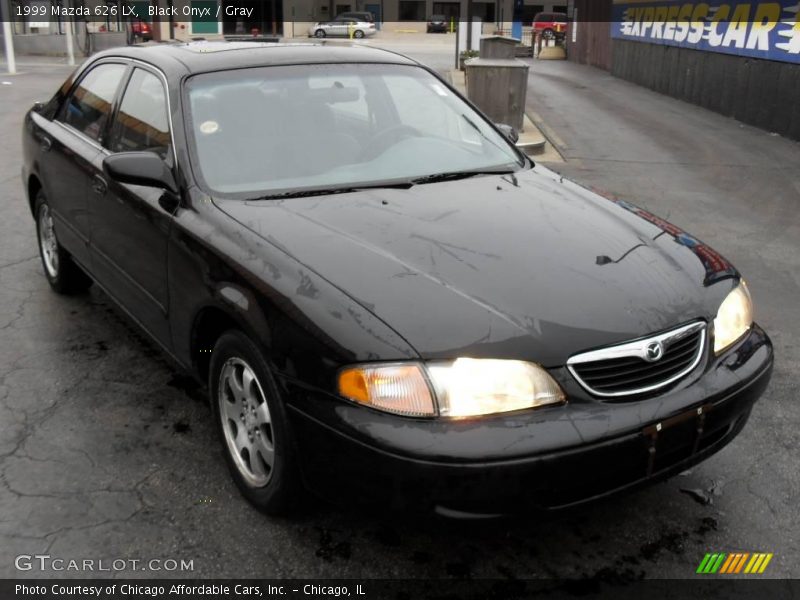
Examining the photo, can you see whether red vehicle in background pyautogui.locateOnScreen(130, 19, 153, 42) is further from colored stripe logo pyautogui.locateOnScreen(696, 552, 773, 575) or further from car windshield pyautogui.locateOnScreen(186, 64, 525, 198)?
colored stripe logo pyautogui.locateOnScreen(696, 552, 773, 575)

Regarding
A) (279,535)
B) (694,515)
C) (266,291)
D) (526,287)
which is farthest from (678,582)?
(266,291)

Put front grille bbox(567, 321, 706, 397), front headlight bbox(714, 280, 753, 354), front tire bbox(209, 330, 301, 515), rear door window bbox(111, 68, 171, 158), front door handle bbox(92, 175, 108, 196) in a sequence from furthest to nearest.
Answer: front door handle bbox(92, 175, 108, 196) < rear door window bbox(111, 68, 171, 158) < front headlight bbox(714, 280, 753, 354) < front tire bbox(209, 330, 301, 515) < front grille bbox(567, 321, 706, 397)

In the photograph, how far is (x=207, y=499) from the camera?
309cm

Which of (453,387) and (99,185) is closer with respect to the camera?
(453,387)

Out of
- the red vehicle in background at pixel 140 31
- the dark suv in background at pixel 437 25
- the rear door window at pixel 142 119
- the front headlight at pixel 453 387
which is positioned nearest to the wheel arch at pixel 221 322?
the front headlight at pixel 453 387

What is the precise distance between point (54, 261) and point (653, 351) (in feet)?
13.2

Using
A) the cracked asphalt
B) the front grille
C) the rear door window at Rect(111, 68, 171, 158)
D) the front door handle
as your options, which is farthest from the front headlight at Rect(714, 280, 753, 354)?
the front door handle

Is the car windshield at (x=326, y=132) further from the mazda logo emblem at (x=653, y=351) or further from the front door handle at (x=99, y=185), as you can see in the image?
the mazda logo emblem at (x=653, y=351)

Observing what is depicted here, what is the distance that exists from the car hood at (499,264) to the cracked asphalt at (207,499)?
0.56 meters

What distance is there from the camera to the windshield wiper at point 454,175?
361cm

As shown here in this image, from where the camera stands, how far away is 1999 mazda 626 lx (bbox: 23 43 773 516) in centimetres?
238

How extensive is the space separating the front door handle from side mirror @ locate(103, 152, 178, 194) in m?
0.66

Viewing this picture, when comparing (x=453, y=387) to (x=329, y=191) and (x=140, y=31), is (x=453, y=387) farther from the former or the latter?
(x=140, y=31)

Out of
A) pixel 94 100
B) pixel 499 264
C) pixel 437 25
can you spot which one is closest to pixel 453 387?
pixel 499 264
